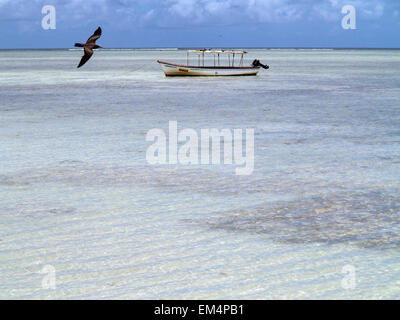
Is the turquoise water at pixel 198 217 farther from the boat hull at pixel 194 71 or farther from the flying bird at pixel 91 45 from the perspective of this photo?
the boat hull at pixel 194 71

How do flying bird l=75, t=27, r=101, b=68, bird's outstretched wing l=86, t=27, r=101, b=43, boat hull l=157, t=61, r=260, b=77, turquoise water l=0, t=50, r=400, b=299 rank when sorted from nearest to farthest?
turquoise water l=0, t=50, r=400, b=299 → flying bird l=75, t=27, r=101, b=68 → bird's outstretched wing l=86, t=27, r=101, b=43 → boat hull l=157, t=61, r=260, b=77

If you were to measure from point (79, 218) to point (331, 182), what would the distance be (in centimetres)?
379

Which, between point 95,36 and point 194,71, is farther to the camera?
point 194,71

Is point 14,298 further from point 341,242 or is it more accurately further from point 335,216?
point 335,216

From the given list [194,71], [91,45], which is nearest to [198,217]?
[91,45]

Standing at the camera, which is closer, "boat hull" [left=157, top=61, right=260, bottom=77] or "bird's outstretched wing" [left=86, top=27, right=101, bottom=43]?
"bird's outstretched wing" [left=86, top=27, right=101, bottom=43]

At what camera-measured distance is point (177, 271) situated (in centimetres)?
511

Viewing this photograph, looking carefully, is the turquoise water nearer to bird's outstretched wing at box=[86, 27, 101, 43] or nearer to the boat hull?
bird's outstretched wing at box=[86, 27, 101, 43]

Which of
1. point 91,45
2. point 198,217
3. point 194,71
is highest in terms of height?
point 194,71

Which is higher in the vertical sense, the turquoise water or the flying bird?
the flying bird

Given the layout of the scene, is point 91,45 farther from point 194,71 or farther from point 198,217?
point 194,71

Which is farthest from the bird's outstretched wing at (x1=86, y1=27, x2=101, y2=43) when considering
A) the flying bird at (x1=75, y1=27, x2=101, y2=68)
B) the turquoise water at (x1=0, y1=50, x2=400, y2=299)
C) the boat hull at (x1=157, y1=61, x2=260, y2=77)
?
the boat hull at (x1=157, y1=61, x2=260, y2=77)

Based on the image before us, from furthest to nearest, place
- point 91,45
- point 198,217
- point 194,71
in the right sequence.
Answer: point 194,71, point 91,45, point 198,217
